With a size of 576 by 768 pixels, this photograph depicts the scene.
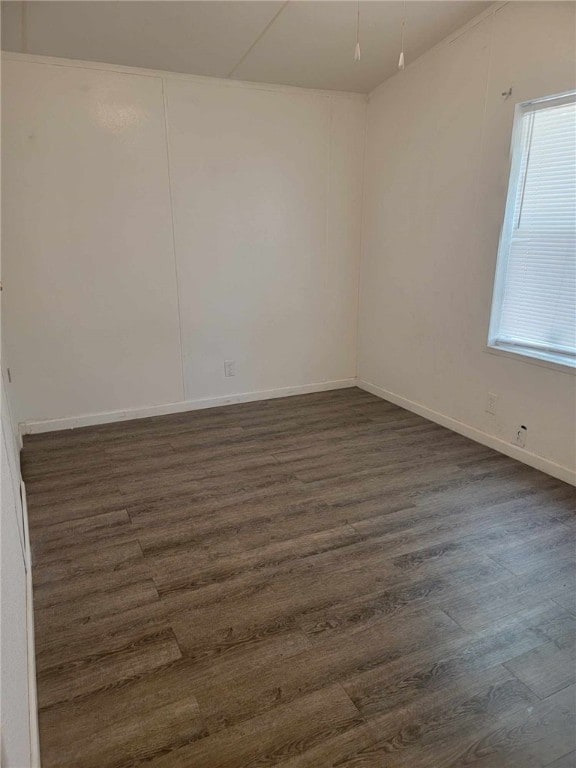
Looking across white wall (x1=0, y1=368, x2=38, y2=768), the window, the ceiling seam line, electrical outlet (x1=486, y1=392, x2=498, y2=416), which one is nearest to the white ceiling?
the ceiling seam line

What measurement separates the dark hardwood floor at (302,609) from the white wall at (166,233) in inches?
36.3

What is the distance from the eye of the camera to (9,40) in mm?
2824

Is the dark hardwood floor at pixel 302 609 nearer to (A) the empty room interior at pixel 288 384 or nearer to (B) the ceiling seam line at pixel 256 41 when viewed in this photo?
(A) the empty room interior at pixel 288 384

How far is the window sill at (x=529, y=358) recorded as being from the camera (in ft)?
8.67

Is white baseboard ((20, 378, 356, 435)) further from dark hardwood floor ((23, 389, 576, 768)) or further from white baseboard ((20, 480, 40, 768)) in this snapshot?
white baseboard ((20, 480, 40, 768))

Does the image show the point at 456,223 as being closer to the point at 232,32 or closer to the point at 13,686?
the point at 232,32

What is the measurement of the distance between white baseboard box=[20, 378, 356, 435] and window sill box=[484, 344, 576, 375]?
5.82 ft

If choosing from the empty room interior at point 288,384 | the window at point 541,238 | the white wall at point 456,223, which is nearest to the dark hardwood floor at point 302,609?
the empty room interior at point 288,384

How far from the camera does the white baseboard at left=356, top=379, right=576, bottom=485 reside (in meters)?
2.78

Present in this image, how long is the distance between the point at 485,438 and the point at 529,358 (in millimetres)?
679

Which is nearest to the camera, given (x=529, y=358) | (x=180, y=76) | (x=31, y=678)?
(x=31, y=678)

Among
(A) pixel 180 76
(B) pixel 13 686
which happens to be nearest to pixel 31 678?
(B) pixel 13 686

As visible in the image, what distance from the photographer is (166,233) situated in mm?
3650

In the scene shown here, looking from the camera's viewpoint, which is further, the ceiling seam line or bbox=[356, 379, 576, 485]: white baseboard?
bbox=[356, 379, 576, 485]: white baseboard
